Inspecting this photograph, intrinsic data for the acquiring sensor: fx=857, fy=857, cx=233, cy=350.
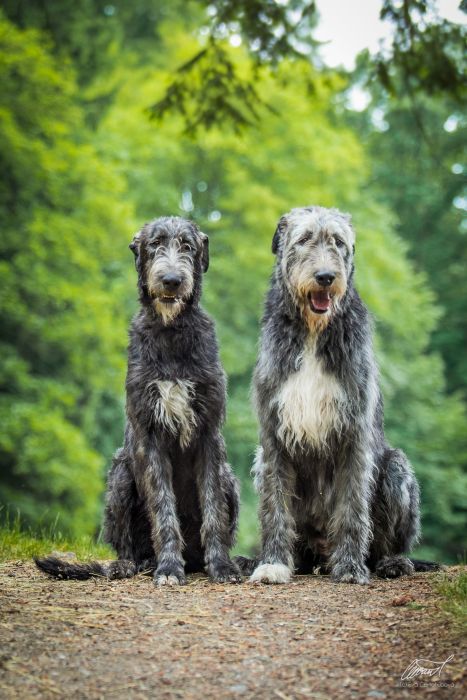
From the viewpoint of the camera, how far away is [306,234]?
5.80 metres

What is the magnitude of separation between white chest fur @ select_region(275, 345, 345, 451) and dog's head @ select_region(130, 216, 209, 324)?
0.98 m

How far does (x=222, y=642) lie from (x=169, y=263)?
2.82 m

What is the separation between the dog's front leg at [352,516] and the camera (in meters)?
5.79

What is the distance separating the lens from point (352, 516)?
5816mm

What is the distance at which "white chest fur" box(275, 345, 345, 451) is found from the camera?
582cm

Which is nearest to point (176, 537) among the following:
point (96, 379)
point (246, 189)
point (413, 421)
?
point (96, 379)

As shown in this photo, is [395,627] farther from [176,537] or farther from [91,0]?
[91,0]

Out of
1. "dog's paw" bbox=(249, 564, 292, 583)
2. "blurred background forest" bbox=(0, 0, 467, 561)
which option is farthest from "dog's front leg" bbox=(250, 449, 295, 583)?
"blurred background forest" bbox=(0, 0, 467, 561)

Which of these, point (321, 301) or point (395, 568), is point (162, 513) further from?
point (321, 301)

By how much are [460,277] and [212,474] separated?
24741mm

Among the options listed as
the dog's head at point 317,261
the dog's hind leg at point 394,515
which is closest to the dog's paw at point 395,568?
the dog's hind leg at point 394,515

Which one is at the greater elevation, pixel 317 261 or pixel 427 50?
pixel 427 50
